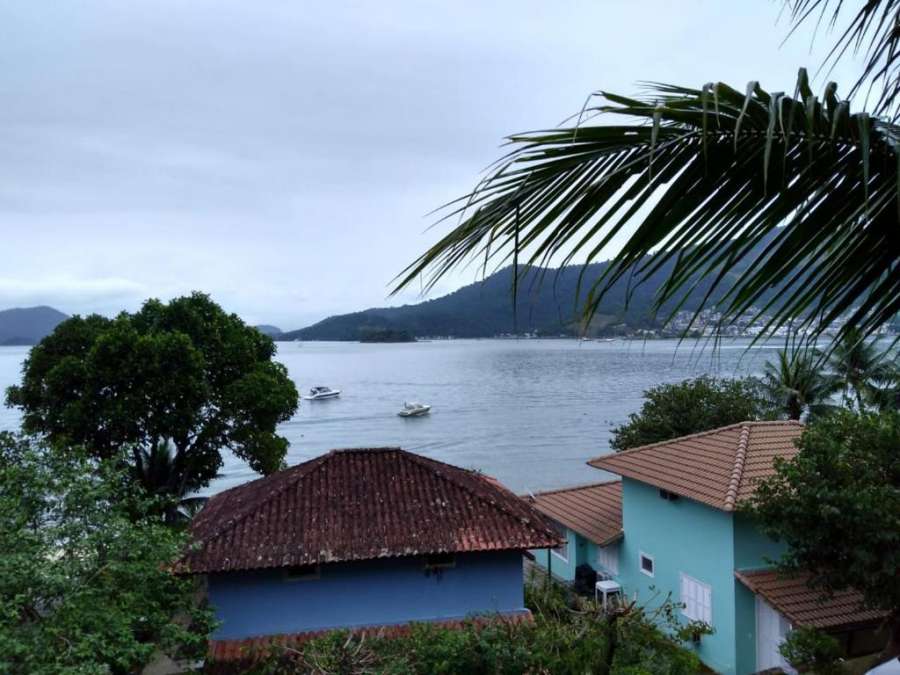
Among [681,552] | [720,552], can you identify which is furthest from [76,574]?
[681,552]

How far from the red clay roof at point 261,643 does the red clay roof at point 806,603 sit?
15.4 feet

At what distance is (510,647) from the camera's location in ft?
31.0

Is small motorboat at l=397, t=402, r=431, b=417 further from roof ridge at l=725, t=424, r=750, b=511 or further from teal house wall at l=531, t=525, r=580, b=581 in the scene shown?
roof ridge at l=725, t=424, r=750, b=511

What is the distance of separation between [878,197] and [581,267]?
535 mm

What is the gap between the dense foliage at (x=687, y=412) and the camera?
26625 millimetres

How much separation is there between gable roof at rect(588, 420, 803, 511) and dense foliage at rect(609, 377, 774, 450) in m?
7.50

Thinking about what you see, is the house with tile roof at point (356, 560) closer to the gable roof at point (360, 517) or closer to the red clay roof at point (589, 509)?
the gable roof at point (360, 517)

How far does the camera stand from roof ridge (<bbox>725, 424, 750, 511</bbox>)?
14486mm

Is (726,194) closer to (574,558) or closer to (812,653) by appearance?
(812,653)

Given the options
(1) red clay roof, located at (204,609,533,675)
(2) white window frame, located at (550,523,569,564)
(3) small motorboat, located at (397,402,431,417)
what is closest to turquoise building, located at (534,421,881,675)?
(2) white window frame, located at (550,523,569,564)

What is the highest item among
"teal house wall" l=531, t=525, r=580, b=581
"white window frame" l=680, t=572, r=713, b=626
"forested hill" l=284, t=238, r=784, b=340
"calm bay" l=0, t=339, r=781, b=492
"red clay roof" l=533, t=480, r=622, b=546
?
"forested hill" l=284, t=238, r=784, b=340

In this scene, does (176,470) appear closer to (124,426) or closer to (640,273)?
(124,426)

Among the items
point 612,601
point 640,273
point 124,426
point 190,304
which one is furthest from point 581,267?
point 190,304

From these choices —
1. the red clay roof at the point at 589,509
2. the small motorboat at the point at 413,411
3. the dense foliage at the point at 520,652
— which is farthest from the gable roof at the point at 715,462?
the small motorboat at the point at 413,411
